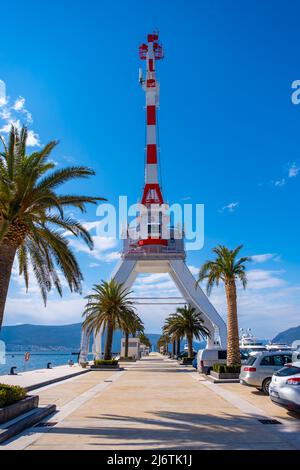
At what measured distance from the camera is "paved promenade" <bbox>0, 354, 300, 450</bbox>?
27.3 ft

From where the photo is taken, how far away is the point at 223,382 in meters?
21.7

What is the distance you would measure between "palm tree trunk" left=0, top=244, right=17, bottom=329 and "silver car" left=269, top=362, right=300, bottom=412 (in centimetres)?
735

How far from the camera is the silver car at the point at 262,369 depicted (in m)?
16.1

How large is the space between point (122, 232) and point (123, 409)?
45757mm

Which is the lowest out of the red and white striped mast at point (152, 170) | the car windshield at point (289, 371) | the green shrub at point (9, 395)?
the green shrub at point (9, 395)

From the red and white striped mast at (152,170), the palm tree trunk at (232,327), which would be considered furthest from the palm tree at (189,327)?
the palm tree trunk at (232,327)

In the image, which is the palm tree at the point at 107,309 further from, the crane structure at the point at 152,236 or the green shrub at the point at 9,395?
the green shrub at the point at 9,395

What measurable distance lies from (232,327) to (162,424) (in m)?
15.1

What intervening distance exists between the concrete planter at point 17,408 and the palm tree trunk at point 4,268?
216 centimetres

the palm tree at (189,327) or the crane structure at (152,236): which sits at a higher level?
the crane structure at (152,236)

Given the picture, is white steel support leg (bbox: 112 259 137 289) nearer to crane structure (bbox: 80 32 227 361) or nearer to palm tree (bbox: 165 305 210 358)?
crane structure (bbox: 80 32 227 361)

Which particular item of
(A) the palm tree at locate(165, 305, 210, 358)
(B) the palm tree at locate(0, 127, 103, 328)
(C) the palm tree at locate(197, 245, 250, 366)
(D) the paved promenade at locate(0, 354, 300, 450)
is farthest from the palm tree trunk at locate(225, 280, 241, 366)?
(A) the palm tree at locate(165, 305, 210, 358)
